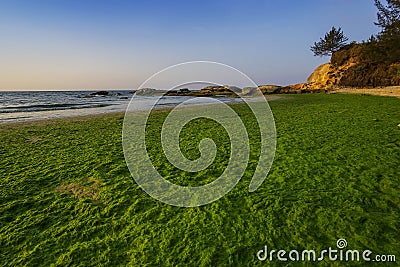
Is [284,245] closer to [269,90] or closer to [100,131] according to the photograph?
[100,131]

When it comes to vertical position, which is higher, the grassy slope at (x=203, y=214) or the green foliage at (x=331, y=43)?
the green foliage at (x=331, y=43)

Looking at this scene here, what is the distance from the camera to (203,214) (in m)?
3.24

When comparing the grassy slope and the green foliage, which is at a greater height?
the green foliage

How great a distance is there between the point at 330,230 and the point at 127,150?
5.30 meters

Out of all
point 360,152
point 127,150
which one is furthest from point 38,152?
point 360,152

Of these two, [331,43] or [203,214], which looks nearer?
[203,214]

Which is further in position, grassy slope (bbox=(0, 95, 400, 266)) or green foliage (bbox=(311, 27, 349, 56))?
green foliage (bbox=(311, 27, 349, 56))

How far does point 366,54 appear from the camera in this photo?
112ft

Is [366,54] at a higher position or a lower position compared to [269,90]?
higher

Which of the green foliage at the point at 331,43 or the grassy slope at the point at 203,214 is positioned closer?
the grassy slope at the point at 203,214

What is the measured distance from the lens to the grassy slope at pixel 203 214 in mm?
2527

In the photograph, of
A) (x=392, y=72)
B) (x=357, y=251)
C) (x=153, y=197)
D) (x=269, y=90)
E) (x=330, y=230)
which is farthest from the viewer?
(x=269, y=90)

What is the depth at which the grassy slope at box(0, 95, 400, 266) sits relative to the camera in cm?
253

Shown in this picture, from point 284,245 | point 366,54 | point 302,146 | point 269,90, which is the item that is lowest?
point 284,245
